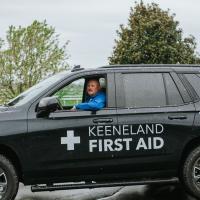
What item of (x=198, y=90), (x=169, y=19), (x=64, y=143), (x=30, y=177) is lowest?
(x=30, y=177)

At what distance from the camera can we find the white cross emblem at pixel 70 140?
21.0 feet

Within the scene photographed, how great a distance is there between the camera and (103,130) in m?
6.50

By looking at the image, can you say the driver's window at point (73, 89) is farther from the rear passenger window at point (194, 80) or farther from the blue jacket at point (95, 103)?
the rear passenger window at point (194, 80)

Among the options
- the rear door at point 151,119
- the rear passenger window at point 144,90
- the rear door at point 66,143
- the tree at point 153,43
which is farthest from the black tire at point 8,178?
the tree at point 153,43

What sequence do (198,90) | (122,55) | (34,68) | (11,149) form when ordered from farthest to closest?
(34,68) → (122,55) → (198,90) → (11,149)

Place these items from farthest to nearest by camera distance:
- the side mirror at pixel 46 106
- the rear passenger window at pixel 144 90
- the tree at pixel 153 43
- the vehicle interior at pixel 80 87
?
1. the tree at pixel 153 43
2. the vehicle interior at pixel 80 87
3. the rear passenger window at pixel 144 90
4. the side mirror at pixel 46 106

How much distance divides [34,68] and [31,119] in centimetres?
3530

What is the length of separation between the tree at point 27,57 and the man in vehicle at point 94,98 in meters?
34.4

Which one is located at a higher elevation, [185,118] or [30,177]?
[185,118]

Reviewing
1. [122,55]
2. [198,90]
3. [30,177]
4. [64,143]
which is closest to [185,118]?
[198,90]

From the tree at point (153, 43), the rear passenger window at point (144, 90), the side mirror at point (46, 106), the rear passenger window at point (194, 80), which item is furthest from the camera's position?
the tree at point (153, 43)

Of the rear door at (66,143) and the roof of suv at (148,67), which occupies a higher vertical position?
the roof of suv at (148,67)

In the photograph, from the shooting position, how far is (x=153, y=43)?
34.6 metres

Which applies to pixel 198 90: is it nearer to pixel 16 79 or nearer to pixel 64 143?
pixel 64 143
